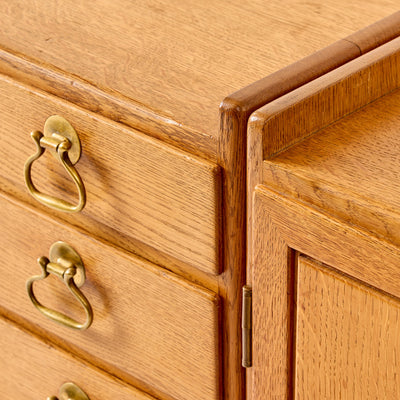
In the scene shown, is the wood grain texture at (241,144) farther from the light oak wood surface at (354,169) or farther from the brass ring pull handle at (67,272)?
the brass ring pull handle at (67,272)

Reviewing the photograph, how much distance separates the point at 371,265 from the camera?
0.49m

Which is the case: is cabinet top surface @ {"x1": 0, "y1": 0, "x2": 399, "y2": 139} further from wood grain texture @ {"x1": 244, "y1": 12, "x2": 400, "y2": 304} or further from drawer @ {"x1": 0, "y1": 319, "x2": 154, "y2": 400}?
drawer @ {"x1": 0, "y1": 319, "x2": 154, "y2": 400}

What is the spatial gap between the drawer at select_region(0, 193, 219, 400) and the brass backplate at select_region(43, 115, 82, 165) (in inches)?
3.2

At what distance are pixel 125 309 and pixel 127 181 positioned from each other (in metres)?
0.13

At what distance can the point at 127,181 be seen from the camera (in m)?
0.63

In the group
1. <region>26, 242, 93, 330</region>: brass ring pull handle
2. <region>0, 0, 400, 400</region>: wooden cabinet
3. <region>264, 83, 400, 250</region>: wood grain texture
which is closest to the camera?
<region>264, 83, 400, 250</region>: wood grain texture

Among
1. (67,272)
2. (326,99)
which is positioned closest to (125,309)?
(67,272)

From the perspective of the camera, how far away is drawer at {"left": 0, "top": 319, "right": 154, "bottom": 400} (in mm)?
771

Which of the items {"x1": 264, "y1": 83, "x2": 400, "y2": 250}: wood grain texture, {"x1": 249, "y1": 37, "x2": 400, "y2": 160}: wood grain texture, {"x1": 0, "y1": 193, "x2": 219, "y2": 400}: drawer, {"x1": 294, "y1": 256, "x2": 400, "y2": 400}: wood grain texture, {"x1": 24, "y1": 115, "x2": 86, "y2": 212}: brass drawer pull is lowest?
{"x1": 0, "y1": 193, "x2": 219, "y2": 400}: drawer

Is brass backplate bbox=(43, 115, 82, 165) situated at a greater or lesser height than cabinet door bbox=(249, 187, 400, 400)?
greater

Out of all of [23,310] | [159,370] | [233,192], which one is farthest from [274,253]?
[23,310]

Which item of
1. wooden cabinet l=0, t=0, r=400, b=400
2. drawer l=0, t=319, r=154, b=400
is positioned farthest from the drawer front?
drawer l=0, t=319, r=154, b=400

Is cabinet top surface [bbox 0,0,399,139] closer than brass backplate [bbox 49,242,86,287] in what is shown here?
Yes

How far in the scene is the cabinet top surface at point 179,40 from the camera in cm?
61
